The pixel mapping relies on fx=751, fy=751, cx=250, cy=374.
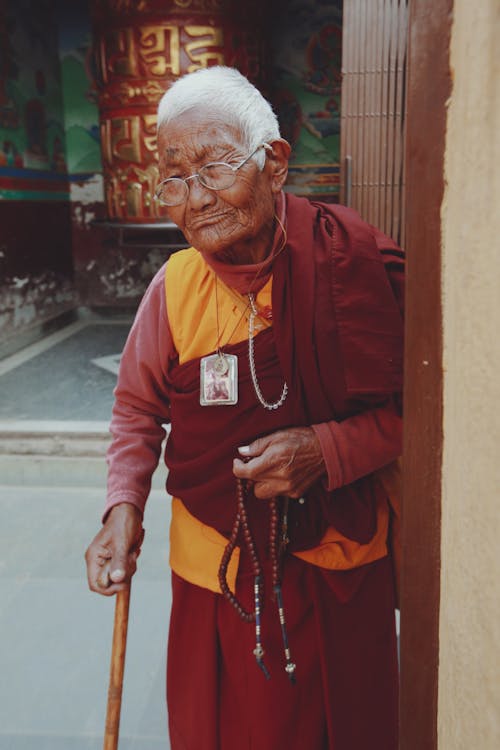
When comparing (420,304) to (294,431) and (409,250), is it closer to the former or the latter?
(409,250)

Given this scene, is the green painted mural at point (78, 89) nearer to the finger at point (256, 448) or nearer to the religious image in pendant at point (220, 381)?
the religious image in pendant at point (220, 381)

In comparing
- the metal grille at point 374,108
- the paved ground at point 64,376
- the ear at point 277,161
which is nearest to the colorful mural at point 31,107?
the paved ground at point 64,376

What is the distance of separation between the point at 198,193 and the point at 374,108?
219 cm

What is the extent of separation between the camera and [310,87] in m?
6.84

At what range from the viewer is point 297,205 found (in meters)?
1.34

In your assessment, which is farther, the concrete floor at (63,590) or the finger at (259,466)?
the concrete floor at (63,590)

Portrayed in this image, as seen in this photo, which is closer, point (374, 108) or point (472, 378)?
point (472, 378)

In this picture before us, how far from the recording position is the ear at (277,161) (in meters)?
1.27

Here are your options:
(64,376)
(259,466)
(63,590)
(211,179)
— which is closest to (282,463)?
(259,466)

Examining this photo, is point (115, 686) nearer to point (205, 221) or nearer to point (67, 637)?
point (205, 221)

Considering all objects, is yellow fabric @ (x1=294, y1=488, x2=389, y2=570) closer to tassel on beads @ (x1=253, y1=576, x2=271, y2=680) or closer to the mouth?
tassel on beads @ (x1=253, y1=576, x2=271, y2=680)

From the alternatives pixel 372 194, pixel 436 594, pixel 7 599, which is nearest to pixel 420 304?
pixel 436 594

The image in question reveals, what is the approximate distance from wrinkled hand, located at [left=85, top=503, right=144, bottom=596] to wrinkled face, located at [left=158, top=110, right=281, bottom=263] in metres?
0.52

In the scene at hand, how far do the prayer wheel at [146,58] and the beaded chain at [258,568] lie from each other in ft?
14.9
